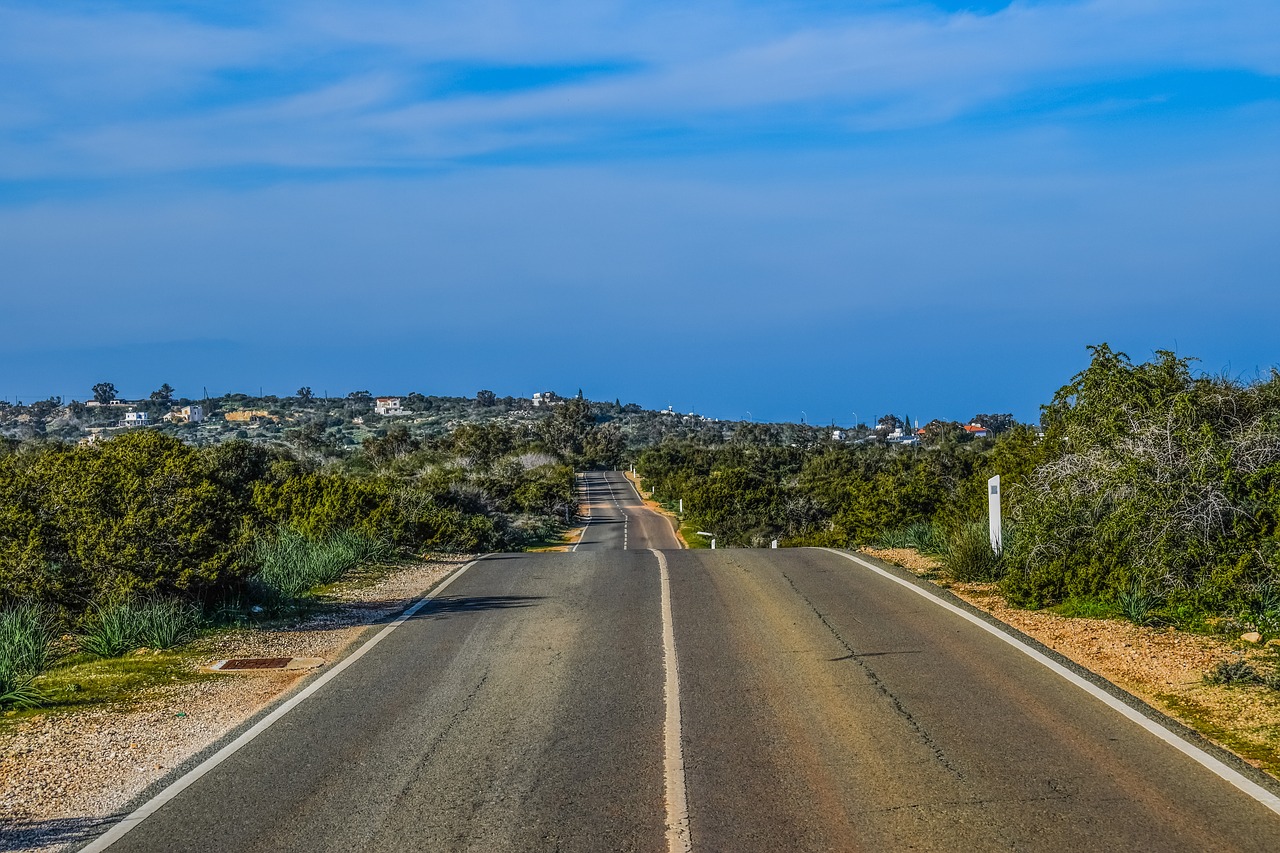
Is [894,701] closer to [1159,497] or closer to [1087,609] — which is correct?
[1087,609]

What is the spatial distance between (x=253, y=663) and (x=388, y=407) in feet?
502

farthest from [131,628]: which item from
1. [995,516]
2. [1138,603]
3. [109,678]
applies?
[995,516]

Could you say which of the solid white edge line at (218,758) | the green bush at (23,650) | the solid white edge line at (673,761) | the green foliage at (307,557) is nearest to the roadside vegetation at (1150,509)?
the solid white edge line at (673,761)

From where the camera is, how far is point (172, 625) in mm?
11906

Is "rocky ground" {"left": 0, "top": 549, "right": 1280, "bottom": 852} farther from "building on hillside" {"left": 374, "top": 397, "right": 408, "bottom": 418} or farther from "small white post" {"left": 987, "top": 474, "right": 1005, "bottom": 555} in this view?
"building on hillside" {"left": 374, "top": 397, "right": 408, "bottom": 418}

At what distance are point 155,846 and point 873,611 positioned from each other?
905cm

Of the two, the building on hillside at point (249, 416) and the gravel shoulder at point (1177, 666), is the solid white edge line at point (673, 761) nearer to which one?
the gravel shoulder at point (1177, 666)

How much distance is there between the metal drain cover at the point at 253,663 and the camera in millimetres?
10758

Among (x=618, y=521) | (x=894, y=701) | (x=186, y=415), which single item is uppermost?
(x=186, y=415)

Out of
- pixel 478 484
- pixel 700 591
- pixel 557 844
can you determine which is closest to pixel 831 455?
pixel 478 484

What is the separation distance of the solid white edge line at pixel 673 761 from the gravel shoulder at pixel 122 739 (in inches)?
124

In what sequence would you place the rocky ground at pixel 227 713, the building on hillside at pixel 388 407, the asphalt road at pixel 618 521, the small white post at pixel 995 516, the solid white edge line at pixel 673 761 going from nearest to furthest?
the solid white edge line at pixel 673 761 → the rocky ground at pixel 227 713 → the small white post at pixel 995 516 → the asphalt road at pixel 618 521 → the building on hillside at pixel 388 407

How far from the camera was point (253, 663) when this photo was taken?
10984 mm

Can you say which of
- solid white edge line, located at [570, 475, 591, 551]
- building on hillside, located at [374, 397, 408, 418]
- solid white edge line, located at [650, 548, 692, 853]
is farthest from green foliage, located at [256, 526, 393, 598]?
building on hillside, located at [374, 397, 408, 418]
